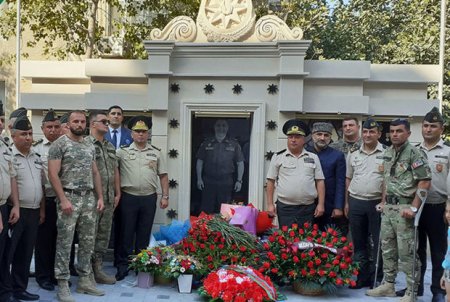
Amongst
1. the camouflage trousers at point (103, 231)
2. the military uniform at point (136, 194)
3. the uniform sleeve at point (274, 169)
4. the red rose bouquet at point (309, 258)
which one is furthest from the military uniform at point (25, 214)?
the uniform sleeve at point (274, 169)

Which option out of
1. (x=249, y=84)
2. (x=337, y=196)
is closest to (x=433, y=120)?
(x=337, y=196)

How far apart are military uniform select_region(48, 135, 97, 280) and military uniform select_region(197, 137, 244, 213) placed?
2.29 metres

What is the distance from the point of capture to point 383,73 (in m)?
6.70

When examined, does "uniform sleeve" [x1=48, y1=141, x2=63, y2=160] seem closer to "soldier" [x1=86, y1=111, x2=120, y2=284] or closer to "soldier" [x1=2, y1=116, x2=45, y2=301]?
"soldier" [x1=2, y1=116, x2=45, y2=301]

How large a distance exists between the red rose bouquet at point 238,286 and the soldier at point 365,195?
3.71 ft

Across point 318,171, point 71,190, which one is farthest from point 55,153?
point 318,171

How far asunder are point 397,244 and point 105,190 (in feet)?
9.38

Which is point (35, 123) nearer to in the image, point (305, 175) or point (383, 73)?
point (305, 175)

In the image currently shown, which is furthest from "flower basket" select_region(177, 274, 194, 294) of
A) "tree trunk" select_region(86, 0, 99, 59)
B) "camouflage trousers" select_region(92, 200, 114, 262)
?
"tree trunk" select_region(86, 0, 99, 59)

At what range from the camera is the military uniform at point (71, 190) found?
14.3 ft

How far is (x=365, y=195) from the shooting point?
4.95 metres

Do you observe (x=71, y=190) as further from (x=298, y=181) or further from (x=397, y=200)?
(x=397, y=200)

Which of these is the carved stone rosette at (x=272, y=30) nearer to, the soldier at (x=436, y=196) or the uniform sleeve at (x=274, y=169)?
the uniform sleeve at (x=274, y=169)

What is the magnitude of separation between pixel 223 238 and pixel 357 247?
1395 mm
